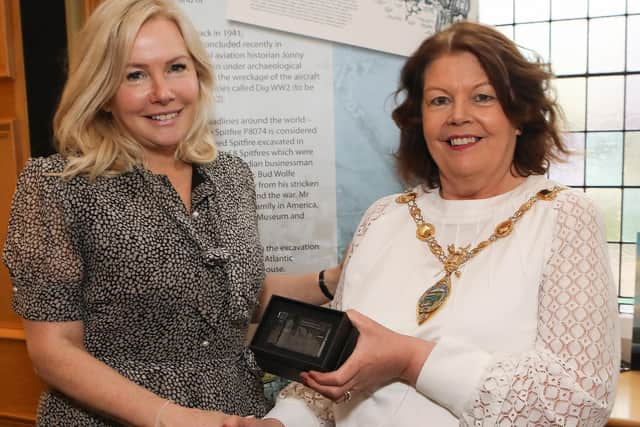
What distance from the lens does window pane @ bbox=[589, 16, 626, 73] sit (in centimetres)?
261

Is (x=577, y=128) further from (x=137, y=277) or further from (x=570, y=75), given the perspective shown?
(x=137, y=277)

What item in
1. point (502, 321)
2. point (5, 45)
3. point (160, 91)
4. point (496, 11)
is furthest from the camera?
point (496, 11)

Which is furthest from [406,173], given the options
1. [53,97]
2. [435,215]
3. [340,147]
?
[53,97]

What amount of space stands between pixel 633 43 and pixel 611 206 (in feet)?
2.17

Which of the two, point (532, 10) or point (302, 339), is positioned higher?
point (532, 10)

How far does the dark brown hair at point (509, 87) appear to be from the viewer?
156cm

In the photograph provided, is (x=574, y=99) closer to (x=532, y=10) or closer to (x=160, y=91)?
(x=532, y=10)

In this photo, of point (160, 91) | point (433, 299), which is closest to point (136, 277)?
point (160, 91)

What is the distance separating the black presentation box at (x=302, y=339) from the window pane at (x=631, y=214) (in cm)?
172

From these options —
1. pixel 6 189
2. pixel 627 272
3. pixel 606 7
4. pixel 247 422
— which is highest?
pixel 606 7

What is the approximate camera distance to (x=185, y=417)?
155 centimetres

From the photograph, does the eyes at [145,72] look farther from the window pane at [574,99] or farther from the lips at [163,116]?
the window pane at [574,99]

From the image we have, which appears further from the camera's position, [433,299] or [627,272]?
[627,272]

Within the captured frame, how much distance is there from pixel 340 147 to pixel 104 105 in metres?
0.88
